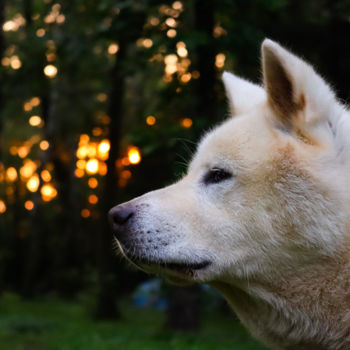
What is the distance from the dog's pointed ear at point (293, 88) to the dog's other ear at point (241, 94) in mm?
536

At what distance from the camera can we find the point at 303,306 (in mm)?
2785

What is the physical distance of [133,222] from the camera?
288cm

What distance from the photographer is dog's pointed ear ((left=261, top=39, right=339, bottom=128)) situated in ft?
9.11

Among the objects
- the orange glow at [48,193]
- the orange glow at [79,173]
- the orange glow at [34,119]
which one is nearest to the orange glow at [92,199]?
the orange glow at [79,173]

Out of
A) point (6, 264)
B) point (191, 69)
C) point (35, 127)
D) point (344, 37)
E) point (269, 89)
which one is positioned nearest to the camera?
point (269, 89)

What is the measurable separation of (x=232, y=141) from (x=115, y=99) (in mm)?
10155

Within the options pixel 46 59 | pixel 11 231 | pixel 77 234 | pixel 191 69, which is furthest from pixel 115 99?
pixel 11 231

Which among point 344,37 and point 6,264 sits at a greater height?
point 344,37

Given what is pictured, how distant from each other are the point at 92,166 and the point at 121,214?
21689 millimetres

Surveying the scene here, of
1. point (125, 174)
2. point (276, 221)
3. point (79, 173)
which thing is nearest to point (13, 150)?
point (79, 173)

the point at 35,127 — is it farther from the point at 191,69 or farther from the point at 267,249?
the point at 267,249

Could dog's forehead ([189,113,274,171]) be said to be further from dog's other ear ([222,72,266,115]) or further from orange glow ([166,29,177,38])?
orange glow ([166,29,177,38])

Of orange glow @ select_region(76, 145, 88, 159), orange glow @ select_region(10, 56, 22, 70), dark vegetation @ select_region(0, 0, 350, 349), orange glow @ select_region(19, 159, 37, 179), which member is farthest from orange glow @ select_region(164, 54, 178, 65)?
orange glow @ select_region(19, 159, 37, 179)

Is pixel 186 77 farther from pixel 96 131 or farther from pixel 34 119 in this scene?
pixel 34 119
